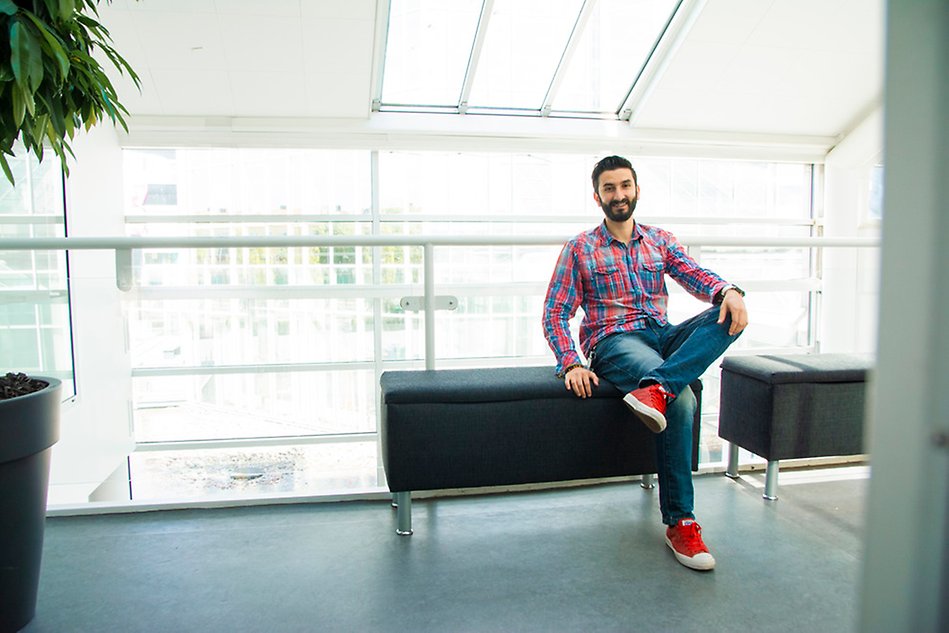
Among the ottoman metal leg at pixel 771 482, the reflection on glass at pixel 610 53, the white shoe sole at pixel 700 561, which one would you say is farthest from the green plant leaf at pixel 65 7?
the reflection on glass at pixel 610 53

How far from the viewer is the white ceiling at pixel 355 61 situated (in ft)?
15.0

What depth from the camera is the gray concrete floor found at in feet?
4.91

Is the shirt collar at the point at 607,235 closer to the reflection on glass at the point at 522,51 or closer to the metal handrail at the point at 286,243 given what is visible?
the metal handrail at the point at 286,243

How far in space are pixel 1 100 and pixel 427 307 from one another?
1335 mm

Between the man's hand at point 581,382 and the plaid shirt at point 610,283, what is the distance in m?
0.15

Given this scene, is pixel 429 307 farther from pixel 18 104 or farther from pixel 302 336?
pixel 18 104

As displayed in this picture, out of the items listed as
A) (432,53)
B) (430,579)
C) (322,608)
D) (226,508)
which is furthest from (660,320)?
(432,53)

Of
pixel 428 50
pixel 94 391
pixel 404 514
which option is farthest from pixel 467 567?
pixel 428 50

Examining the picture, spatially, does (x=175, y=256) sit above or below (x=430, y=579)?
above

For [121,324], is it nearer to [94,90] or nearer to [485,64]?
[94,90]

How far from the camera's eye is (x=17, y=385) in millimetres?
1487

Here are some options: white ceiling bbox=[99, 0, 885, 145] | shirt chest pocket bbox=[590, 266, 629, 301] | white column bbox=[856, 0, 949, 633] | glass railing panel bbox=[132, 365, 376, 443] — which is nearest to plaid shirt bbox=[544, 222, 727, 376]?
shirt chest pocket bbox=[590, 266, 629, 301]

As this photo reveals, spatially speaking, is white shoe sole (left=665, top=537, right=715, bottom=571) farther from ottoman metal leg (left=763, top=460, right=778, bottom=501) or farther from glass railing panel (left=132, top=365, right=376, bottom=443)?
glass railing panel (left=132, top=365, right=376, bottom=443)

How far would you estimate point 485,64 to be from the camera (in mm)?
5629
